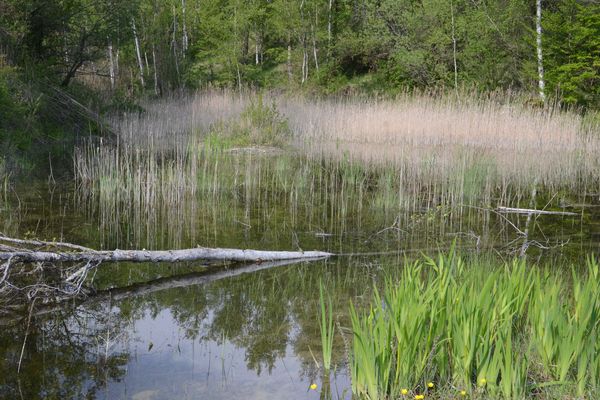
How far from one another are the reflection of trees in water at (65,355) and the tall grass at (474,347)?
1.54m

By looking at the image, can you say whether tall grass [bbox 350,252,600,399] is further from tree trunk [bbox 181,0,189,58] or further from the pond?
tree trunk [bbox 181,0,189,58]

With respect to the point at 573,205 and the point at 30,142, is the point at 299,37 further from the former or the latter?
the point at 573,205

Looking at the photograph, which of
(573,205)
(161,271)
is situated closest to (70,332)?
(161,271)

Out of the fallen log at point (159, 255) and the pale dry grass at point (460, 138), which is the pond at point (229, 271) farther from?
the pale dry grass at point (460, 138)

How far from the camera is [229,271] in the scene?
5.68 meters

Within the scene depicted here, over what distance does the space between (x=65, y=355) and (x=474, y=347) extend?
97.6 inches

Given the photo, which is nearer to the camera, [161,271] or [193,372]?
[193,372]

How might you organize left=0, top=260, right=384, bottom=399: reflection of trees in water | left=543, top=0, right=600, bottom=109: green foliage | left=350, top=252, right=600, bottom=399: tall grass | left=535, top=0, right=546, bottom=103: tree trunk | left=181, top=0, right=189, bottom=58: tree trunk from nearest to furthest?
left=350, top=252, right=600, bottom=399: tall grass < left=0, top=260, right=384, bottom=399: reflection of trees in water < left=543, top=0, right=600, bottom=109: green foliage < left=535, top=0, right=546, bottom=103: tree trunk < left=181, top=0, right=189, bottom=58: tree trunk

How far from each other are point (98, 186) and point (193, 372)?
6556mm

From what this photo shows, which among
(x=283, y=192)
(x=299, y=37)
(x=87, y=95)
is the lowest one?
(x=283, y=192)

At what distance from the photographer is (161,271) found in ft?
18.7

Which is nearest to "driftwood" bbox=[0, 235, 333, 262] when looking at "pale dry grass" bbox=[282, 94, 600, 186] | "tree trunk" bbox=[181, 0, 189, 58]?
"pale dry grass" bbox=[282, 94, 600, 186]

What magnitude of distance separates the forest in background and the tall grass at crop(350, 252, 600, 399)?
10.2 m

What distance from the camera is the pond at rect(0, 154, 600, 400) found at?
3.68 m
